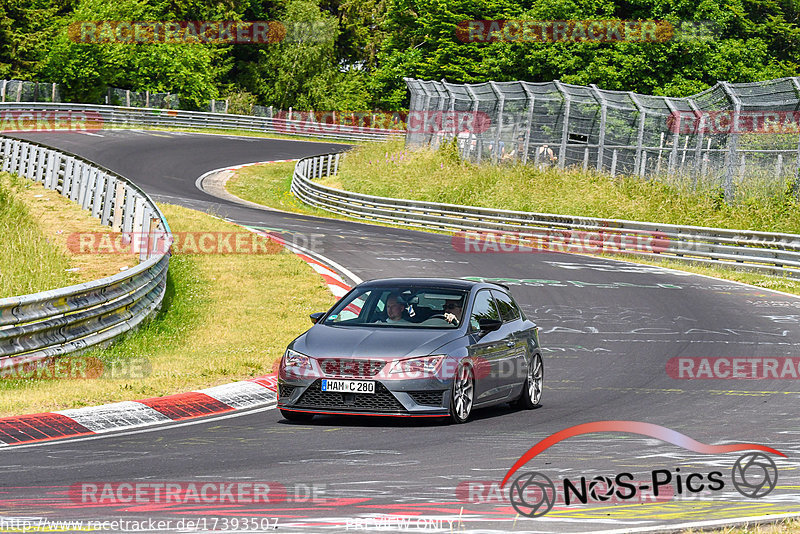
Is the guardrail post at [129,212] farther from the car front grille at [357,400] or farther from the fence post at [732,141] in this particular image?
the fence post at [732,141]

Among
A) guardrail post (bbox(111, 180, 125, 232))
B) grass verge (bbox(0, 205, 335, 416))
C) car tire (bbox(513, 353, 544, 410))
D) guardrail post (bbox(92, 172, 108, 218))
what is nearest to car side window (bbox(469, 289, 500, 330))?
car tire (bbox(513, 353, 544, 410))

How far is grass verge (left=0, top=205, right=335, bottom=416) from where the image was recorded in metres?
12.2

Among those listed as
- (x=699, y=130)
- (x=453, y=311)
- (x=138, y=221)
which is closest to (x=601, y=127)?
(x=699, y=130)

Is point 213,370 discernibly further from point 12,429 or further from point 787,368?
point 787,368

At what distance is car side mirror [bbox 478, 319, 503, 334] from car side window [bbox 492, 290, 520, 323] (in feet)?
2.66

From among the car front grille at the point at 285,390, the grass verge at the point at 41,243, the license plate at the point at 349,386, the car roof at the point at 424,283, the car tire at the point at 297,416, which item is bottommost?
the grass verge at the point at 41,243

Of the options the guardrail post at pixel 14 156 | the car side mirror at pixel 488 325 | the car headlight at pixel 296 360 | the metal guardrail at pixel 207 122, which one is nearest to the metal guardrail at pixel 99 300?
the car headlight at pixel 296 360

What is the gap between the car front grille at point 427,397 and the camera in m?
10.6

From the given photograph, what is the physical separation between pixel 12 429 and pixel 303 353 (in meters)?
2.65

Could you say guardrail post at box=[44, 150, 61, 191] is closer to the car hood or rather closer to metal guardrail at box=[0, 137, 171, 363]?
metal guardrail at box=[0, 137, 171, 363]

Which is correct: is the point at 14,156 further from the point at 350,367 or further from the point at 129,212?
the point at 350,367

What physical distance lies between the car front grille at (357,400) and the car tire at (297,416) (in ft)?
1.18

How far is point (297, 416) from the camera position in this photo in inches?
439

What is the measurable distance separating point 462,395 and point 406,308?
3.93ft
